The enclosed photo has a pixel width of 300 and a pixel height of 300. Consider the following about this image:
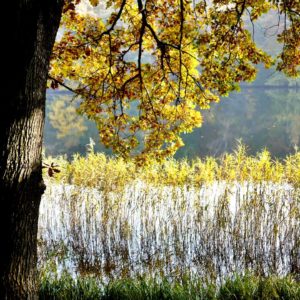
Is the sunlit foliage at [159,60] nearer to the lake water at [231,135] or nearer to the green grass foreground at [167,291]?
the green grass foreground at [167,291]

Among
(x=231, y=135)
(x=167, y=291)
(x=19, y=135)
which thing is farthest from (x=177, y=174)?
(x=231, y=135)

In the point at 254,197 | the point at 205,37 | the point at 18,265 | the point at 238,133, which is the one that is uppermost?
the point at 238,133

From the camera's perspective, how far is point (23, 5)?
2.48 metres

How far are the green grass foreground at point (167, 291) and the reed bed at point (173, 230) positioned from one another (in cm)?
149

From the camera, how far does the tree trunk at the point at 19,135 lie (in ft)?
8.17

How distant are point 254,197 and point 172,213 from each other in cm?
144

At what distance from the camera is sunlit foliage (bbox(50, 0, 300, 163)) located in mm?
5465

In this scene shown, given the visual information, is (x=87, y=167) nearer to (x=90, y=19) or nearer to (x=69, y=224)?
(x=69, y=224)

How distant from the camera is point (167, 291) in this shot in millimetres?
4348

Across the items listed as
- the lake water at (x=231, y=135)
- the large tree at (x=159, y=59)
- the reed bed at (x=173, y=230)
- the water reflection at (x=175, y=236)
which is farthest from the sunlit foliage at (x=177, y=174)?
the lake water at (x=231, y=135)

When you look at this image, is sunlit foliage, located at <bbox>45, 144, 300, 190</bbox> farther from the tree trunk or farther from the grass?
the tree trunk

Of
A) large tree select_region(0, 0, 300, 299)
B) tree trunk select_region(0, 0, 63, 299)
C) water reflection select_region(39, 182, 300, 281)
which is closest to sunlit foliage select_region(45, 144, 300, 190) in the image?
water reflection select_region(39, 182, 300, 281)

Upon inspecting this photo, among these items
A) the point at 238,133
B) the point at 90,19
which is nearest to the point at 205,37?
the point at 90,19

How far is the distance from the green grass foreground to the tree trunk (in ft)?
6.25
